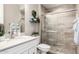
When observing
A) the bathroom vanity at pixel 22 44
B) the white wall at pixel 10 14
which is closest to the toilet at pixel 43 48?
the bathroom vanity at pixel 22 44

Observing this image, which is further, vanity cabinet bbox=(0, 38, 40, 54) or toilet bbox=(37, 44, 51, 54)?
toilet bbox=(37, 44, 51, 54)

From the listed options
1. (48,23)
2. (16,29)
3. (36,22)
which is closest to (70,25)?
(48,23)

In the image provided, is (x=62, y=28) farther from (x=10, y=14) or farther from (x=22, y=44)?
(x=10, y=14)

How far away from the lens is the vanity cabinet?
1.40 meters

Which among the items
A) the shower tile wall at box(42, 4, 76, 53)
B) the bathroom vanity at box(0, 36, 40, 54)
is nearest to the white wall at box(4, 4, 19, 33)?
the bathroom vanity at box(0, 36, 40, 54)

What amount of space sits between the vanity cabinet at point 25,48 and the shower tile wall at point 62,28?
0.24m

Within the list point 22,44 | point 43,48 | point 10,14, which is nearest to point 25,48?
point 22,44

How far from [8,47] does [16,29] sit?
1.49 ft

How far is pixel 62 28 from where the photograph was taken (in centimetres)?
168

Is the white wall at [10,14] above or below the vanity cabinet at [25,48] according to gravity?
above

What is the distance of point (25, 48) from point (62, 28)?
655 mm

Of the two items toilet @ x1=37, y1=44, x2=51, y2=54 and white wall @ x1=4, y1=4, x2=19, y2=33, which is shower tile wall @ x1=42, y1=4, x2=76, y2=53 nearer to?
toilet @ x1=37, y1=44, x2=51, y2=54

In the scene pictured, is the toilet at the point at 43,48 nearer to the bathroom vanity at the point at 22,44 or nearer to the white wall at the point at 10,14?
the bathroom vanity at the point at 22,44

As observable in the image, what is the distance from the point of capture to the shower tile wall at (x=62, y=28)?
1.65 metres
